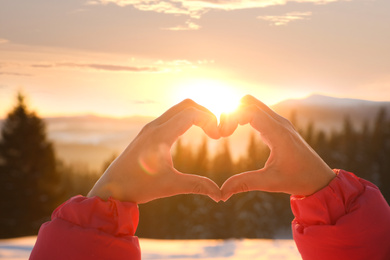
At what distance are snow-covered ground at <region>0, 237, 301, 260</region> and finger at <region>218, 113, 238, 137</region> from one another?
128cm

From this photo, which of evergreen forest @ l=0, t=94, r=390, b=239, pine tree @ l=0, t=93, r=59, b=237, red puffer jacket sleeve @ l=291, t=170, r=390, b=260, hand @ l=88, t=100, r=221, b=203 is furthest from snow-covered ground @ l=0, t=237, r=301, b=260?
pine tree @ l=0, t=93, r=59, b=237

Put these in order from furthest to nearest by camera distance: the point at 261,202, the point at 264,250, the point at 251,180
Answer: the point at 261,202 < the point at 264,250 < the point at 251,180

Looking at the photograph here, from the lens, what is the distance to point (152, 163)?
1303mm

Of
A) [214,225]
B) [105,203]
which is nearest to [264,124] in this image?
[105,203]

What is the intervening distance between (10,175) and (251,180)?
19.4m

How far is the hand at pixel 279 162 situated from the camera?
1.29 m

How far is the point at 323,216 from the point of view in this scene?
1.28 metres

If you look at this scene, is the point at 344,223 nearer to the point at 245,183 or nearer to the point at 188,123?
the point at 245,183

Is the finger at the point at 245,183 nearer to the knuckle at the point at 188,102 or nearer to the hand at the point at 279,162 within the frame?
the hand at the point at 279,162

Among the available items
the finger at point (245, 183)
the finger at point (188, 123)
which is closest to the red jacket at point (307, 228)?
the finger at point (245, 183)

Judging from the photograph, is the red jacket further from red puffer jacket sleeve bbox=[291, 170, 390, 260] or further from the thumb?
the thumb

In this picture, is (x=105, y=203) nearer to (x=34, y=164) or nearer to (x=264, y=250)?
(x=264, y=250)

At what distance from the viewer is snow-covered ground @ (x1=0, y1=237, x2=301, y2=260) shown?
2.48m

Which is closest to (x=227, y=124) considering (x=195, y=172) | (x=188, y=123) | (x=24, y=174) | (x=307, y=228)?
(x=188, y=123)
